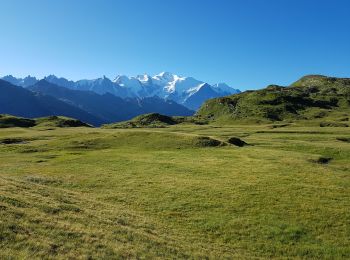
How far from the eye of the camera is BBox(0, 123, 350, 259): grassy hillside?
2906cm

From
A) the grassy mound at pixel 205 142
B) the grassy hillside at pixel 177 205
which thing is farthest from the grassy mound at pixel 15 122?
the grassy mound at pixel 205 142

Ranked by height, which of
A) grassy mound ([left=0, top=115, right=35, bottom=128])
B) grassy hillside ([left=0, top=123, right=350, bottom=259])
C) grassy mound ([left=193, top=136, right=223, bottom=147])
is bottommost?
grassy hillside ([left=0, top=123, right=350, bottom=259])

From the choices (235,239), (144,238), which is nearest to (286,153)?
(235,239)

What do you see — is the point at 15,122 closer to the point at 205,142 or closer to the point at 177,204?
the point at 205,142

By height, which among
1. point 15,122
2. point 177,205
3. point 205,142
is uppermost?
point 15,122

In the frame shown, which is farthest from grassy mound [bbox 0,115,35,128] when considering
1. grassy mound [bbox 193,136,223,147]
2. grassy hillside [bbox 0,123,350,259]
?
grassy mound [bbox 193,136,223,147]

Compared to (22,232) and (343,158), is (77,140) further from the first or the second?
(22,232)

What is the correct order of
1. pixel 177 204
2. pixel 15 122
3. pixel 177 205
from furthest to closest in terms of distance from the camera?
pixel 15 122
pixel 177 204
pixel 177 205

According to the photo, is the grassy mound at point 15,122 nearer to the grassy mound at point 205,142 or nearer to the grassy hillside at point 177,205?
the grassy hillside at point 177,205

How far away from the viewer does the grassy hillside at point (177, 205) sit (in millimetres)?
29062

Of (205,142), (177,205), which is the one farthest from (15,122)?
(177,205)

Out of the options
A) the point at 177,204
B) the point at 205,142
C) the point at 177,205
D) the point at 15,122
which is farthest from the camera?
the point at 15,122

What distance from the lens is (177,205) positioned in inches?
1734

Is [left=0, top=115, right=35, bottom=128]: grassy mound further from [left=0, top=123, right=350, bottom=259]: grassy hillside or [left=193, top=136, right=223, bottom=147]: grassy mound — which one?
[left=193, top=136, right=223, bottom=147]: grassy mound
